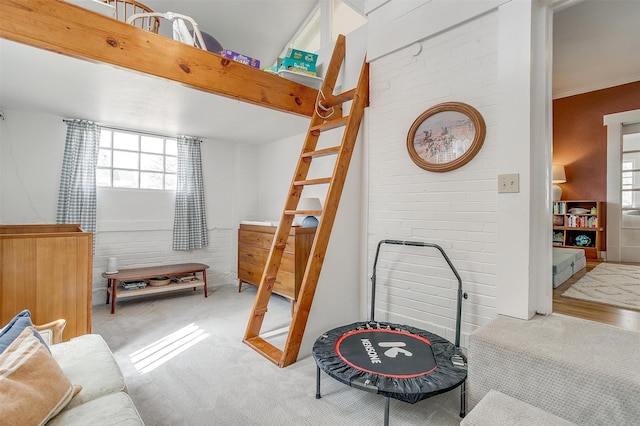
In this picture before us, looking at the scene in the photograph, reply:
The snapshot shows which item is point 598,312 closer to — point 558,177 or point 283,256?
point 283,256

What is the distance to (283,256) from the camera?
3.54m

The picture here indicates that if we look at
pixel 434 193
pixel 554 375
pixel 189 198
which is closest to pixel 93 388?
pixel 554 375

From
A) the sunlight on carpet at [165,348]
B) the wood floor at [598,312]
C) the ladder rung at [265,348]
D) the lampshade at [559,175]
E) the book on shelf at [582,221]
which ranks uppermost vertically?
the lampshade at [559,175]

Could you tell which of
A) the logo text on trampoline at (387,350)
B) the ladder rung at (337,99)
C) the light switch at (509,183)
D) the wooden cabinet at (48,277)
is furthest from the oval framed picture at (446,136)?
the wooden cabinet at (48,277)

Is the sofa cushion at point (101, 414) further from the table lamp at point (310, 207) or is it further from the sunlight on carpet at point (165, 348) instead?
the table lamp at point (310, 207)

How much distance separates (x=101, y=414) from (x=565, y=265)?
3.73 m

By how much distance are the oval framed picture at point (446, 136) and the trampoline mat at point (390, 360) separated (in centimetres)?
120

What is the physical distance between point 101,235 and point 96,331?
4.50 ft

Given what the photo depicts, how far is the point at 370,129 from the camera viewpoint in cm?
280

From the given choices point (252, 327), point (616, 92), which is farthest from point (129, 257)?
point (616, 92)

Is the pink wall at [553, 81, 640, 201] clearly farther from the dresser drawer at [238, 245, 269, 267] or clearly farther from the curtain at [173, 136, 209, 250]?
the curtain at [173, 136, 209, 250]

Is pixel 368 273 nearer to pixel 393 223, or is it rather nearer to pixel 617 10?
pixel 393 223

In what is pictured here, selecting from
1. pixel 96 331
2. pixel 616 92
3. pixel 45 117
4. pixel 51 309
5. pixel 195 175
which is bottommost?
pixel 96 331

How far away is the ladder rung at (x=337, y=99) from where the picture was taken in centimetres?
280
